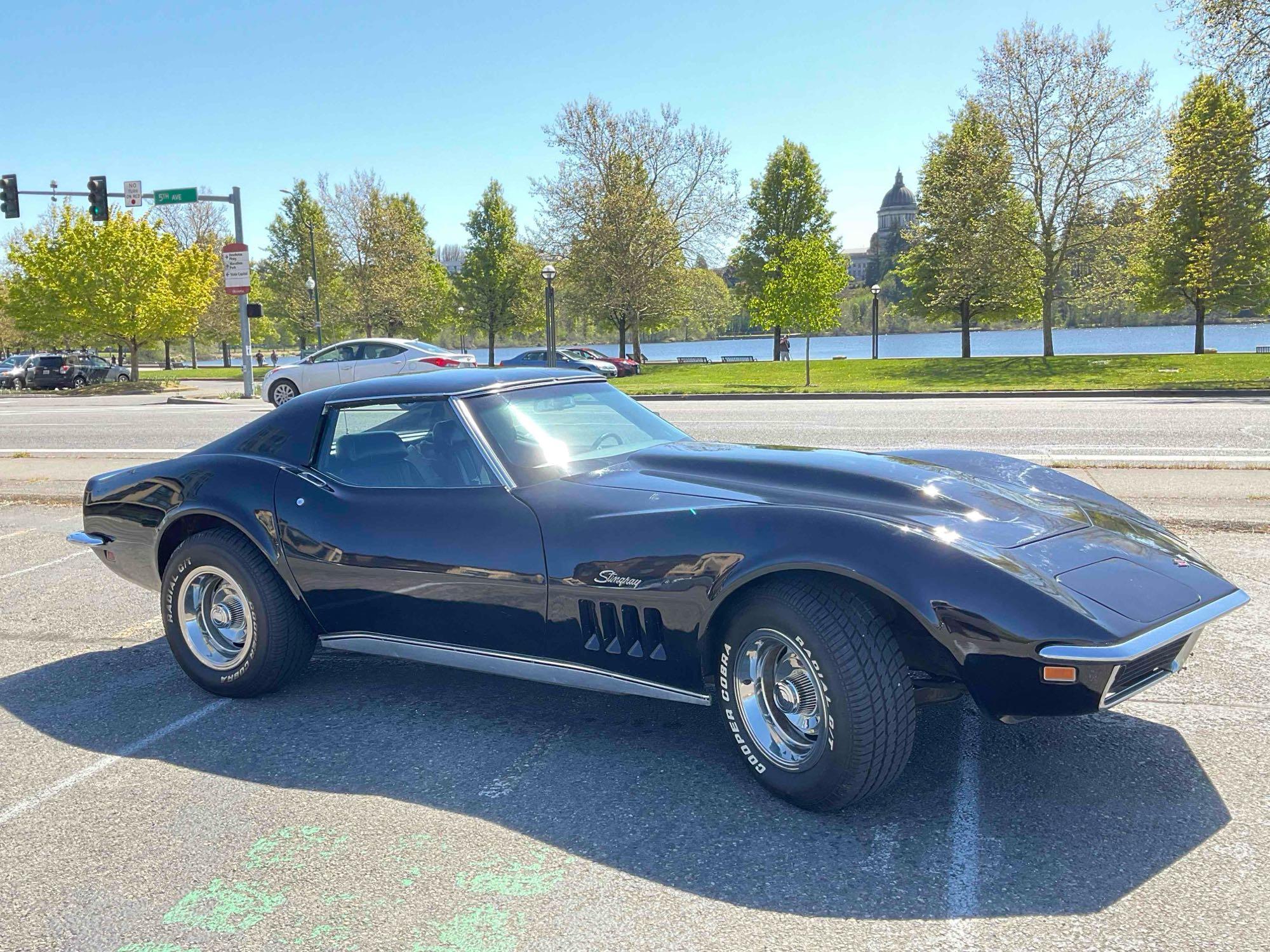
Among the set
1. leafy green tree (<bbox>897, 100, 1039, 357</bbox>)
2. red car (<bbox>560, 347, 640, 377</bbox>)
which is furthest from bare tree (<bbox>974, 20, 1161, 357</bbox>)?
red car (<bbox>560, 347, 640, 377</bbox>)

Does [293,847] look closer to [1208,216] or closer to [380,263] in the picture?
[1208,216]

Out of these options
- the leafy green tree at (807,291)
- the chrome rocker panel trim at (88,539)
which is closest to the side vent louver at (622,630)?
the chrome rocker panel trim at (88,539)

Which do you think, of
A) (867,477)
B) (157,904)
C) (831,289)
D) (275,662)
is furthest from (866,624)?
(831,289)

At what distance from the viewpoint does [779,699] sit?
10.0 ft

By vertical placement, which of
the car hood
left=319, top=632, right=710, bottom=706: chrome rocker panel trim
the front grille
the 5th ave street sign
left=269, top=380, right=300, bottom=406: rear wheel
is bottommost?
left=319, top=632, right=710, bottom=706: chrome rocker panel trim

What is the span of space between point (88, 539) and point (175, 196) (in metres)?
23.7

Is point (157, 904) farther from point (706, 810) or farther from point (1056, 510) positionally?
point (1056, 510)

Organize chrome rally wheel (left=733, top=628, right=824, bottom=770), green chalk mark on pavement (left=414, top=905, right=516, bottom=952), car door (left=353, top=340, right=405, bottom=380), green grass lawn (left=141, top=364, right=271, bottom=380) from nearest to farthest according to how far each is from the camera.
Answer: green chalk mark on pavement (left=414, top=905, right=516, bottom=952)
chrome rally wheel (left=733, top=628, right=824, bottom=770)
car door (left=353, top=340, right=405, bottom=380)
green grass lawn (left=141, top=364, right=271, bottom=380)

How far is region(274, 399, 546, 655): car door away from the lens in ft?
11.5

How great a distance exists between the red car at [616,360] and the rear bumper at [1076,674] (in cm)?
3655

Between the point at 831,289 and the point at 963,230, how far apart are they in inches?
446

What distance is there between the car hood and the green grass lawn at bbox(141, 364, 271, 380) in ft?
142

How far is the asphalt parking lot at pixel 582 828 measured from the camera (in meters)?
2.46

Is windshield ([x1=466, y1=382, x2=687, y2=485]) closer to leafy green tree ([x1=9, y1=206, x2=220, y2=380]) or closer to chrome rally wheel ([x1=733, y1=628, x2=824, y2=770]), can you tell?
chrome rally wheel ([x1=733, y1=628, x2=824, y2=770])
